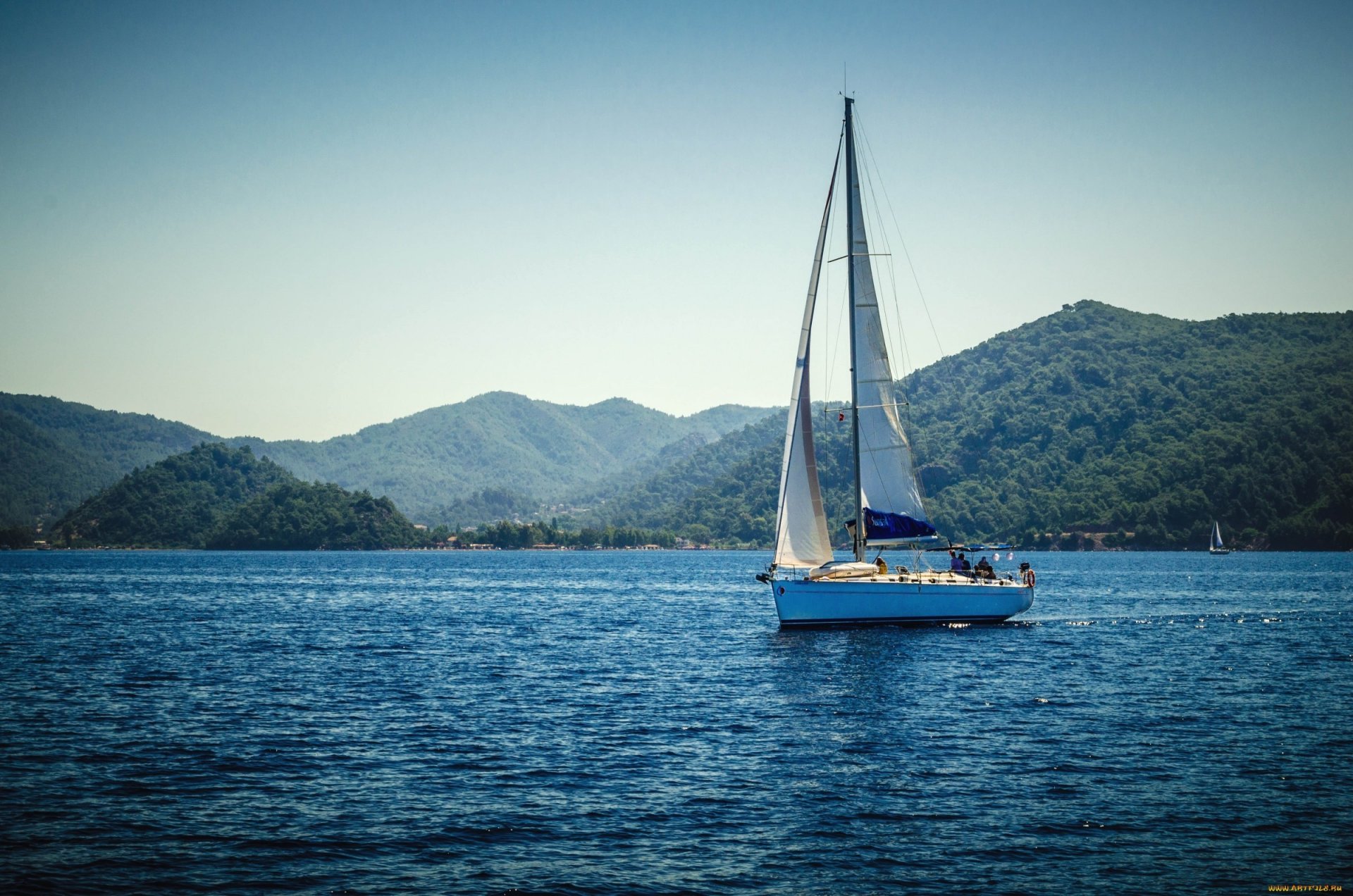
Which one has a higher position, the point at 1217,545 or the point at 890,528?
the point at 890,528

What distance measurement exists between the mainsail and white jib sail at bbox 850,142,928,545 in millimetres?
35

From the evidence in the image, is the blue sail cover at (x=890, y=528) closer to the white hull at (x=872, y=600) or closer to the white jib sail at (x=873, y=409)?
the white jib sail at (x=873, y=409)

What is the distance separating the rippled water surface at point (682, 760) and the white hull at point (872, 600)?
146cm

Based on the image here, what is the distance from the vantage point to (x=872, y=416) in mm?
54094

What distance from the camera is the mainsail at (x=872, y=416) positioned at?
2132 inches

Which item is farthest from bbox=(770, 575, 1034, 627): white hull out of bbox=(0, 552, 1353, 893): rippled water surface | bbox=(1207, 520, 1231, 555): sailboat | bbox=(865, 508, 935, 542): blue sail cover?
bbox=(1207, 520, 1231, 555): sailboat

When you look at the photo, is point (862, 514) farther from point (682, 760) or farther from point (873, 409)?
point (682, 760)

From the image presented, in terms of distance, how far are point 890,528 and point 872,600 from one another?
14.8 feet

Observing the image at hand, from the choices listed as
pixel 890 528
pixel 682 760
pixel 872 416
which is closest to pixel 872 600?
pixel 890 528

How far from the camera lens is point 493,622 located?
225 ft

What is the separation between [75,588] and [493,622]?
58545 millimetres

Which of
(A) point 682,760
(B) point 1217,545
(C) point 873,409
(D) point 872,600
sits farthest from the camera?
(B) point 1217,545

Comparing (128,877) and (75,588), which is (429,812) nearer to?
(128,877)

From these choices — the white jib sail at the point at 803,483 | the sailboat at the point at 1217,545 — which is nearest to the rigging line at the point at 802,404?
the white jib sail at the point at 803,483
